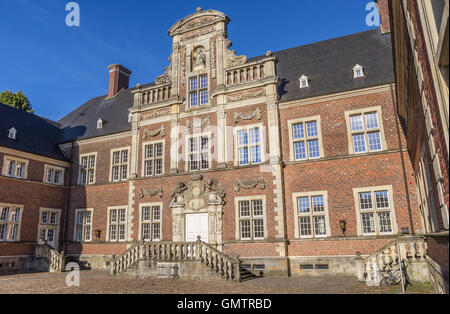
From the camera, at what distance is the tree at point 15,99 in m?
34.0

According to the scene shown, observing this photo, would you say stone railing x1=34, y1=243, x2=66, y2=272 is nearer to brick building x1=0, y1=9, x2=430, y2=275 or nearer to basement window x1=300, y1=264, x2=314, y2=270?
brick building x1=0, y1=9, x2=430, y2=275

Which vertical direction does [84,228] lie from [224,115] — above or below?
below

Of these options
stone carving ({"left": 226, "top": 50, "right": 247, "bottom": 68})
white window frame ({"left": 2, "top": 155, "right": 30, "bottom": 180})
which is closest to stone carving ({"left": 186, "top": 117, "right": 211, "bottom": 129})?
stone carving ({"left": 226, "top": 50, "right": 247, "bottom": 68})

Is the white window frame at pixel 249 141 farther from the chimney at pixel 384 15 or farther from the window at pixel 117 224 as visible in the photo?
the chimney at pixel 384 15

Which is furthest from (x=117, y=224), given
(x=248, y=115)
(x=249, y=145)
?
(x=248, y=115)

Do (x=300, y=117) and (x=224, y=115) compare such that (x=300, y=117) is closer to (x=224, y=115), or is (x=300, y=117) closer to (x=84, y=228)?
(x=224, y=115)

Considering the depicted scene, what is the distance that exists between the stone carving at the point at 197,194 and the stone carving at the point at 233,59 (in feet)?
22.9

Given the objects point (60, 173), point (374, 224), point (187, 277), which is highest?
point (60, 173)

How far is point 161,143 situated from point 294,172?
861 cm

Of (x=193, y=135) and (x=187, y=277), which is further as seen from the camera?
(x=193, y=135)

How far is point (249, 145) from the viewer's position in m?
18.0

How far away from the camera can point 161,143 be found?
20.7 metres
